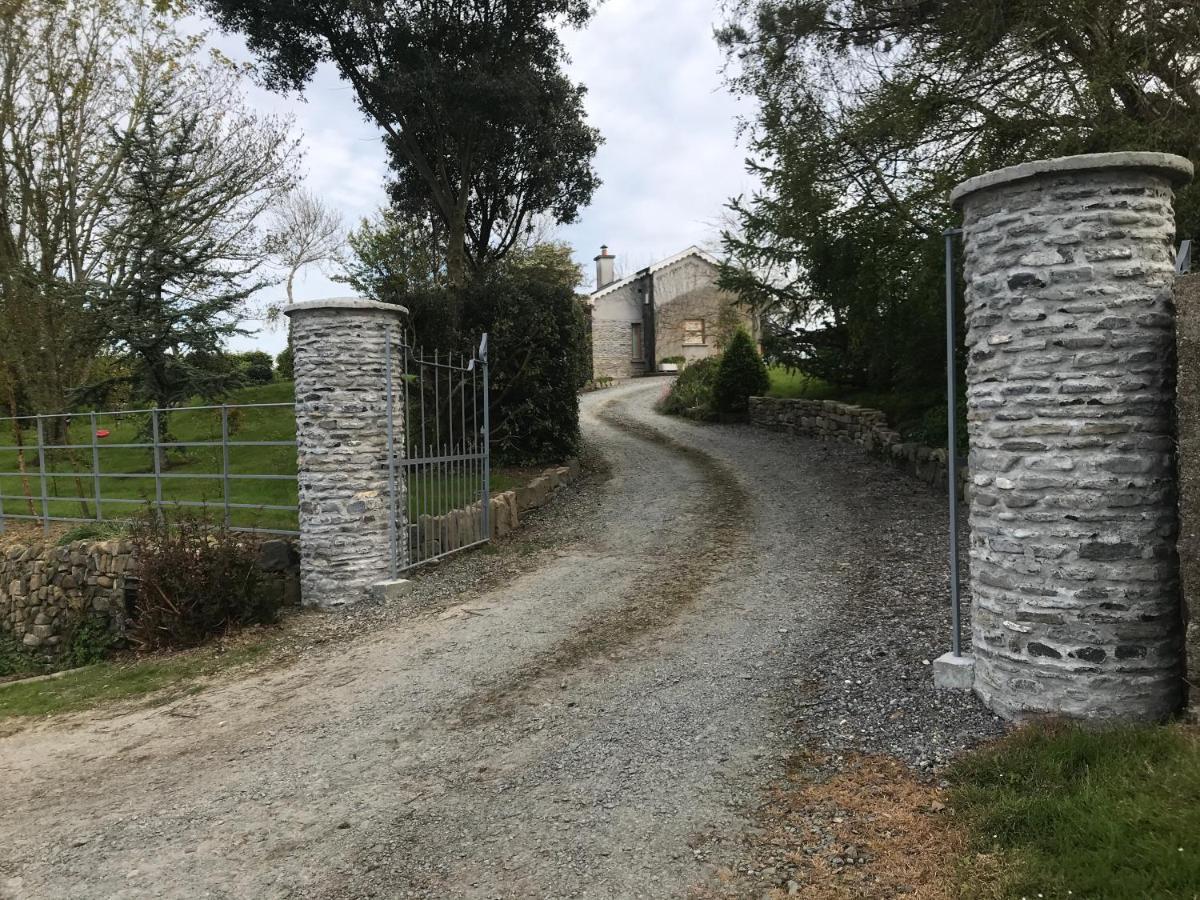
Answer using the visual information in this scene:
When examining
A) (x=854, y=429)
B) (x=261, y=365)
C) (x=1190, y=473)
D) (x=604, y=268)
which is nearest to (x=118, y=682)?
(x=1190, y=473)

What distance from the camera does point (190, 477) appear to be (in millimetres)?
9617

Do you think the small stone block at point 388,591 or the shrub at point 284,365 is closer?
the small stone block at point 388,591

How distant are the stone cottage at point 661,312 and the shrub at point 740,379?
43.2ft

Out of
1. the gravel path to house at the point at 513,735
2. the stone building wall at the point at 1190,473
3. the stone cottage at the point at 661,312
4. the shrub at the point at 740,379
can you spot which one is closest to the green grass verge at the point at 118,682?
the gravel path to house at the point at 513,735

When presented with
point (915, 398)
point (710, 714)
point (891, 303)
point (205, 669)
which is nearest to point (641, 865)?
point (710, 714)

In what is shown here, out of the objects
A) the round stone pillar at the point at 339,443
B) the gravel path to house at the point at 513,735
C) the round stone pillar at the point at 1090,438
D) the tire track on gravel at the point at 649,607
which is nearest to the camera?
the gravel path to house at the point at 513,735

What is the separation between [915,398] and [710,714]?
9067mm

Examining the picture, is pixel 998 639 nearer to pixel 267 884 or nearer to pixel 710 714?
pixel 710 714

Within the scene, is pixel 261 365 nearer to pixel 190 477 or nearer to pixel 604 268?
pixel 604 268

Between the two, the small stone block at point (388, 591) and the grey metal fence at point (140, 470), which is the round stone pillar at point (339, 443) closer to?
the small stone block at point (388, 591)

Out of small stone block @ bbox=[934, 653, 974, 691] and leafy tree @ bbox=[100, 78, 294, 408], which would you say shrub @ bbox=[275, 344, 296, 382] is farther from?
small stone block @ bbox=[934, 653, 974, 691]

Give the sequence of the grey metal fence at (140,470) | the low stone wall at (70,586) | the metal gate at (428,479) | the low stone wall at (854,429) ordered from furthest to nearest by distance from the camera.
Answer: the low stone wall at (854,429)
the grey metal fence at (140,470)
the low stone wall at (70,586)
the metal gate at (428,479)

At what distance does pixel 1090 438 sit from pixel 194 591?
716 cm

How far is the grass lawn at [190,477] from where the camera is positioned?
920cm
